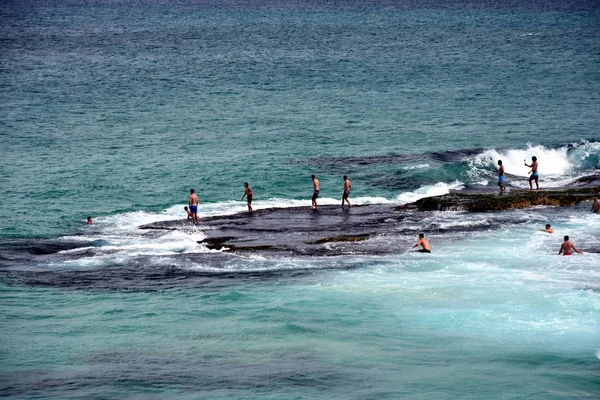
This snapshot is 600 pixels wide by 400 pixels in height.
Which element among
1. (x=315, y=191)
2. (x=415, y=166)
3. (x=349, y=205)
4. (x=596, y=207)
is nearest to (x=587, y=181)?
(x=596, y=207)

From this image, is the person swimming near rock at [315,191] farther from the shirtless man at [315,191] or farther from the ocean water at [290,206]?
the ocean water at [290,206]

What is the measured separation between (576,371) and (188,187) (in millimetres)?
28117

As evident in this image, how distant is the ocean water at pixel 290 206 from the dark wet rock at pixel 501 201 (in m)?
0.79

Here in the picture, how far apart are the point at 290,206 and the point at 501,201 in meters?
9.53

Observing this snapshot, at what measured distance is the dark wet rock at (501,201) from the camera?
124ft

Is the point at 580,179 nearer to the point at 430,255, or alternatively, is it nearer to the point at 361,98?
the point at 430,255

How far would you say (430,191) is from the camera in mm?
44344

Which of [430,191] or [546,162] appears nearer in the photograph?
[430,191]

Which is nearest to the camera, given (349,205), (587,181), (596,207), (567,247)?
(567,247)

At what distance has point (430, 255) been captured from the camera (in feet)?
104

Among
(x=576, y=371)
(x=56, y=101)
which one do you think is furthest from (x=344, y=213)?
(x=56, y=101)

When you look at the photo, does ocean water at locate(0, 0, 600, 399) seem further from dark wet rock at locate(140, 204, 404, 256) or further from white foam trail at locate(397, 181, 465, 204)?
dark wet rock at locate(140, 204, 404, 256)

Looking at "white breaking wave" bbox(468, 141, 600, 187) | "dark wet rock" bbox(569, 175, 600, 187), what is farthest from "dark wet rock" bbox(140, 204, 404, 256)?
"white breaking wave" bbox(468, 141, 600, 187)

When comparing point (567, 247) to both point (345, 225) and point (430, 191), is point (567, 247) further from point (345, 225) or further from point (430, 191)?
point (430, 191)
